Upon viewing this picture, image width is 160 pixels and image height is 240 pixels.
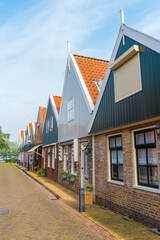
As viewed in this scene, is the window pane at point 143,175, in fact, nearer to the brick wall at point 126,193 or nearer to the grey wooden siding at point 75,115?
the brick wall at point 126,193

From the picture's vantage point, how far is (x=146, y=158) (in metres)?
6.48

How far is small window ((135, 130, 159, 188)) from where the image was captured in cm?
616

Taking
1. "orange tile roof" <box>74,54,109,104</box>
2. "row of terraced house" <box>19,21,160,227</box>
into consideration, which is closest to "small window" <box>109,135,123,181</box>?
→ "row of terraced house" <box>19,21,160,227</box>

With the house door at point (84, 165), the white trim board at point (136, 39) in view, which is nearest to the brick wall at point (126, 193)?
the house door at point (84, 165)

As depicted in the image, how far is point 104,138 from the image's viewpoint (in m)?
8.81

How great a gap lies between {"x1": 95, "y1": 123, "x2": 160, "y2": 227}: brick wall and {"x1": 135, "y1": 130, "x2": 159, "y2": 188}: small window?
24 cm

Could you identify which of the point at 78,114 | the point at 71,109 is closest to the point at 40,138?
the point at 71,109

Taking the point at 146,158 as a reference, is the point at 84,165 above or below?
below

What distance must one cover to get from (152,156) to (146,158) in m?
0.27

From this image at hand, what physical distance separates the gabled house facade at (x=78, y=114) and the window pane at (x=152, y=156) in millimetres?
4031

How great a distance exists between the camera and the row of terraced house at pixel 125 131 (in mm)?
6039

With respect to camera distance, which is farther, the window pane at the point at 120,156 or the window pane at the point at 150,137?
the window pane at the point at 120,156

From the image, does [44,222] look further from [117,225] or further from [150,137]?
[150,137]

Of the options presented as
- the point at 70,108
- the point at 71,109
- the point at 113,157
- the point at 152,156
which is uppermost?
the point at 70,108
